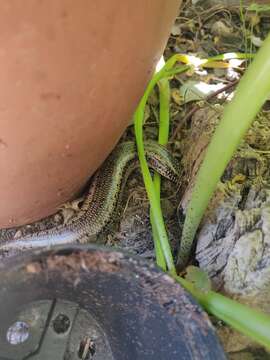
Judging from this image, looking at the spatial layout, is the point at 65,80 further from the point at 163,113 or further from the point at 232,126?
the point at 163,113

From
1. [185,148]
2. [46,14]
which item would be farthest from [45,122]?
[185,148]

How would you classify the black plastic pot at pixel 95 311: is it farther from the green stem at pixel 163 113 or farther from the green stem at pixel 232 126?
the green stem at pixel 163 113

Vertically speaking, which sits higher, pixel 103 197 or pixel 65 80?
pixel 65 80

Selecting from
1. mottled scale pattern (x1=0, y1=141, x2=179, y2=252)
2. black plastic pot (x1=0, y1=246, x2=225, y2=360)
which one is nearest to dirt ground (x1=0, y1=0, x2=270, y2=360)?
mottled scale pattern (x1=0, y1=141, x2=179, y2=252)

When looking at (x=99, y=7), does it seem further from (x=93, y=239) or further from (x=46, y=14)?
(x=93, y=239)

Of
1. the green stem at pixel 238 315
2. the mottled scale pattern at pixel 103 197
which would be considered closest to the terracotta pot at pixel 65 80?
A: the mottled scale pattern at pixel 103 197

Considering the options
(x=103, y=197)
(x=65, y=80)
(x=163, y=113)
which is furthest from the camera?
(x=163, y=113)

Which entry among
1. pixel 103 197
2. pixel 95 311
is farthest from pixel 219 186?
pixel 95 311
